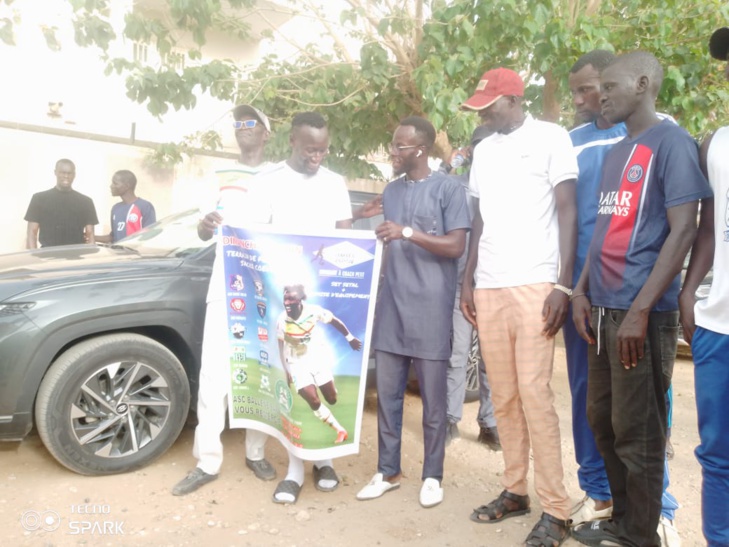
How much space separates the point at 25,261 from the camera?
3.88 metres

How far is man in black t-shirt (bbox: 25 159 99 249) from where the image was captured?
6.10 metres

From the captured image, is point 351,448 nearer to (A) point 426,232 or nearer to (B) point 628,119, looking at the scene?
(A) point 426,232

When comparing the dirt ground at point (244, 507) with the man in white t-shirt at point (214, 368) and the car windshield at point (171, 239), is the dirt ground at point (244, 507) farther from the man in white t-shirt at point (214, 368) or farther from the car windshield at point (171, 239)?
the car windshield at point (171, 239)

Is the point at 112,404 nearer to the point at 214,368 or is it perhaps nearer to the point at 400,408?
the point at 214,368

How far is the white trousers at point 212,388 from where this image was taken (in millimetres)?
3395

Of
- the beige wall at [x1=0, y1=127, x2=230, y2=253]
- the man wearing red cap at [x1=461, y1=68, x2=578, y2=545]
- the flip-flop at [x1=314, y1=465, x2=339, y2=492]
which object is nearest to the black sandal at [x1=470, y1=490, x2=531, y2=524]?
the man wearing red cap at [x1=461, y1=68, x2=578, y2=545]

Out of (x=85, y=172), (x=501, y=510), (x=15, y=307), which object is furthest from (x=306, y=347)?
(x=85, y=172)

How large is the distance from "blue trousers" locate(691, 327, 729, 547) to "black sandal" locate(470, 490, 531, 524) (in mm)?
1034

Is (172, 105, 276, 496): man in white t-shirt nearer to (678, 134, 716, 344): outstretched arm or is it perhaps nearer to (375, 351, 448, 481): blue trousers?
(375, 351, 448, 481): blue trousers

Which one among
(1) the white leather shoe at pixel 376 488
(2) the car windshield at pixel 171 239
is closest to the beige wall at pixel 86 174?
(2) the car windshield at pixel 171 239

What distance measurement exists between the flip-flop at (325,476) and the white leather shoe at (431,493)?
497mm

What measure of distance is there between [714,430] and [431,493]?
151 centimetres

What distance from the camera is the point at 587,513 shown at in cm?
302

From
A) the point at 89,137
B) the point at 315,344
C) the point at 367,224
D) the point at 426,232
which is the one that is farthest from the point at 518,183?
the point at 89,137
